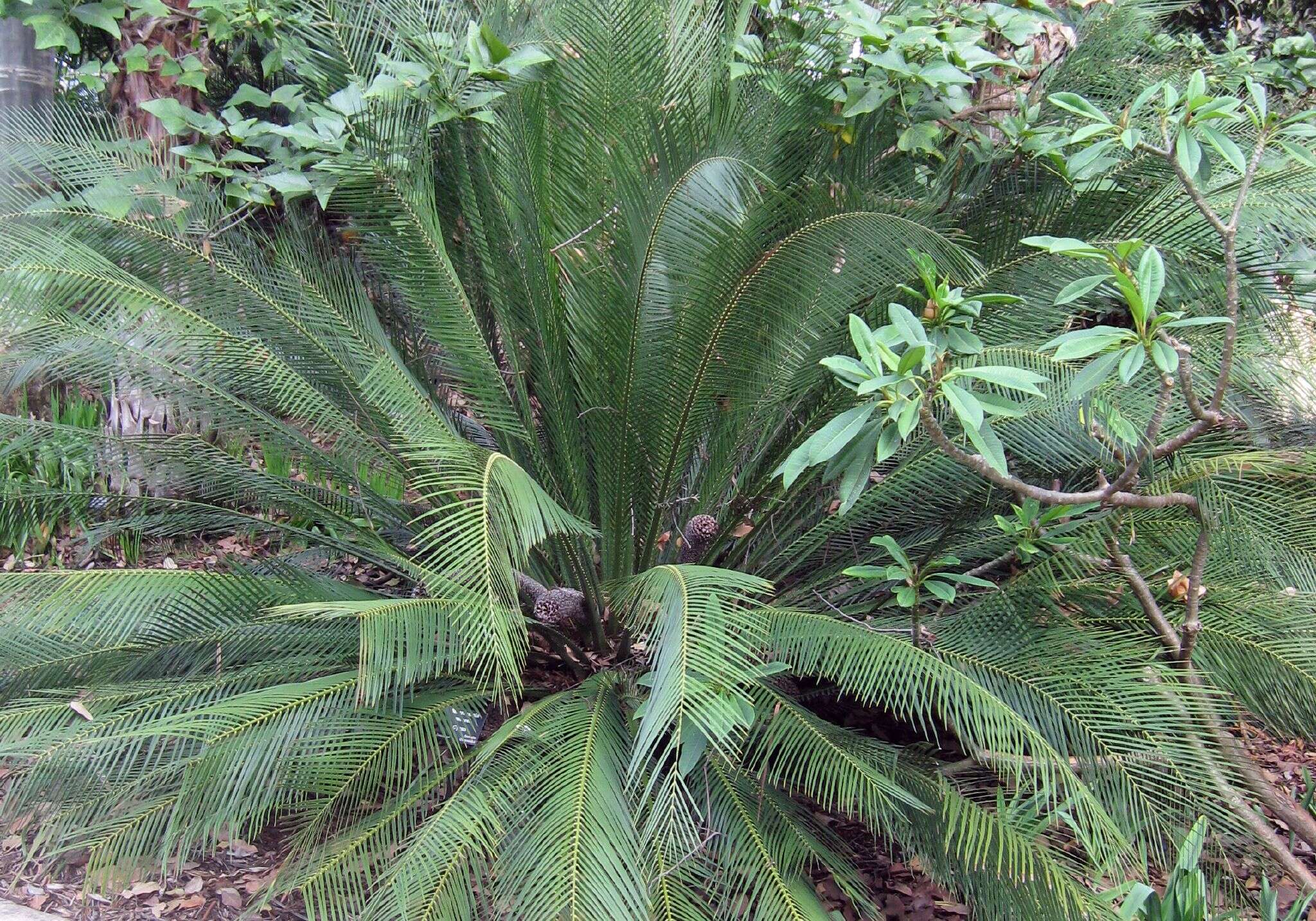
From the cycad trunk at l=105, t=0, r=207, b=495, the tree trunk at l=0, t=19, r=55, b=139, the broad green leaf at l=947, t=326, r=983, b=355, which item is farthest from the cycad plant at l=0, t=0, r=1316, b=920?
the tree trunk at l=0, t=19, r=55, b=139

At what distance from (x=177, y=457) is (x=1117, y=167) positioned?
254 cm

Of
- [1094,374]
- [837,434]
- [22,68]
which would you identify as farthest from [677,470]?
[22,68]

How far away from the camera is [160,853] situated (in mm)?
2043

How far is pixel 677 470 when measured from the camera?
2.67m

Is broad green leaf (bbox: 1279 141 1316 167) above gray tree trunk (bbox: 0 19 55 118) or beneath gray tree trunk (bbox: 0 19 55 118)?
beneath

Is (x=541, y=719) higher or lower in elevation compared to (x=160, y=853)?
higher

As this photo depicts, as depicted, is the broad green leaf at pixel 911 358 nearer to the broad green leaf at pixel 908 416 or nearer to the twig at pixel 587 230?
the broad green leaf at pixel 908 416

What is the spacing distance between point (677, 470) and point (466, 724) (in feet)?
2.77

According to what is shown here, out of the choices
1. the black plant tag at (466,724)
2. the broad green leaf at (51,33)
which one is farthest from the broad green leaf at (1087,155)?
the broad green leaf at (51,33)

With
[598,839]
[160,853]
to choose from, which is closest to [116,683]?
[160,853]

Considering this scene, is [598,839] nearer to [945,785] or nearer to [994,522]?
[945,785]

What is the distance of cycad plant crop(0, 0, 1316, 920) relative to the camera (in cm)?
189

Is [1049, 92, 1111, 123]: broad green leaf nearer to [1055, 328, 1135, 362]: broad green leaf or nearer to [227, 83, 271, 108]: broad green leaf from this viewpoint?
[1055, 328, 1135, 362]: broad green leaf

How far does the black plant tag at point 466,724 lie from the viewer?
2.31 meters
